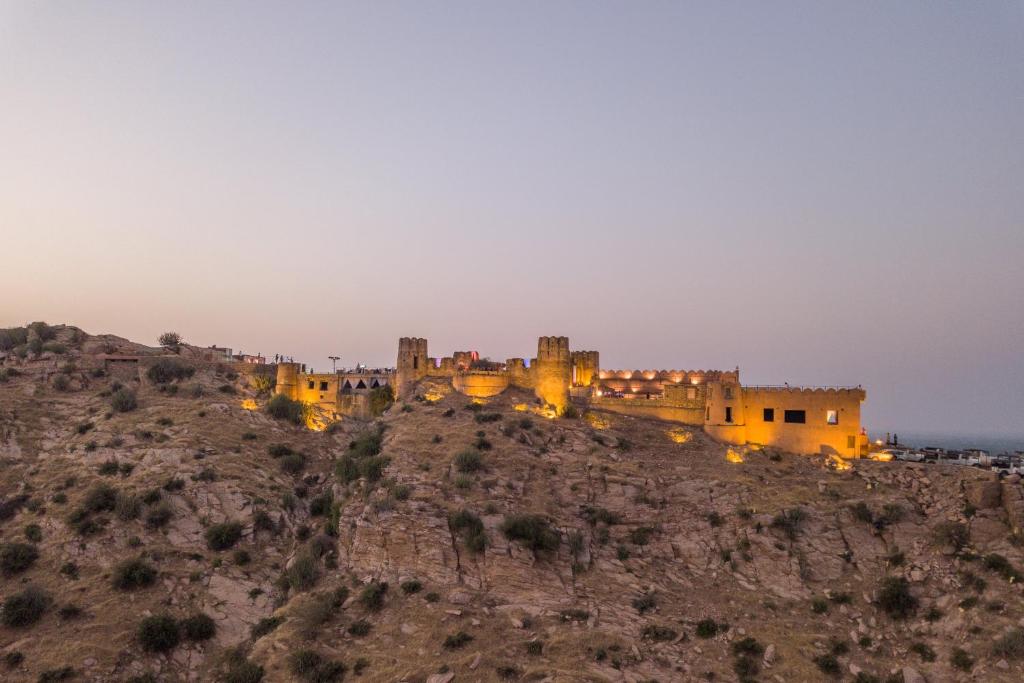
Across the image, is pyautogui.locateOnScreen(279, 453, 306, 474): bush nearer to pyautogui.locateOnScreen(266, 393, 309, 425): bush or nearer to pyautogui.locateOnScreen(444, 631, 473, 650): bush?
pyautogui.locateOnScreen(266, 393, 309, 425): bush

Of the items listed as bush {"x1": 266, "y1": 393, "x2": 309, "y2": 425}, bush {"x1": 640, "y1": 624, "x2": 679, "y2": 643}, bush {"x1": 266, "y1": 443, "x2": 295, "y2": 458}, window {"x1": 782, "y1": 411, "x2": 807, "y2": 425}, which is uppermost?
window {"x1": 782, "y1": 411, "x2": 807, "y2": 425}

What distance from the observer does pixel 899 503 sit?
40750mm

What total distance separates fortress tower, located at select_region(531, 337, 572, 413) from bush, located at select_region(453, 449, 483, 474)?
14.6 metres

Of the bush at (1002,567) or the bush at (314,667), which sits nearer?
the bush at (314,667)

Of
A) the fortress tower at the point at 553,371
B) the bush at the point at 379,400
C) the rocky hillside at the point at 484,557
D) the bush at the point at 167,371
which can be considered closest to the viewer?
the rocky hillside at the point at 484,557

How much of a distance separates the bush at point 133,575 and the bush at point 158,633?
269cm

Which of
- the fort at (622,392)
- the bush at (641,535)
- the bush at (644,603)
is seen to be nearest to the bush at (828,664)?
the bush at (644,603)

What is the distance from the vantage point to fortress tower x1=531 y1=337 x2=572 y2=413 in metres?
58.9

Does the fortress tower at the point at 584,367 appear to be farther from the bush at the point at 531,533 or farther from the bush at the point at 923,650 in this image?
the bush at the point at 923,650

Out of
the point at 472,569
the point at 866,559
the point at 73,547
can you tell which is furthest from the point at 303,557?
the point at 866,559

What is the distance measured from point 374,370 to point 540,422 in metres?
29.5

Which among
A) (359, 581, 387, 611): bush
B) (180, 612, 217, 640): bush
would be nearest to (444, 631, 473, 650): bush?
(359, 581, 387, 611): bush

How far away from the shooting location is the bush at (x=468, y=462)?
4494 cm

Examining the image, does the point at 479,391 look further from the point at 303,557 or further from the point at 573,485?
the point at 303,557
